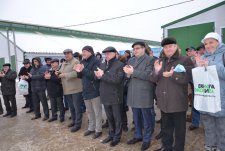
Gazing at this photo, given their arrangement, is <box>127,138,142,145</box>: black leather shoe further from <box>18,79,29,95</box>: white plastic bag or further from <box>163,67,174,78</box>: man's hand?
<box>18,79,29,95</box>: white plastic bag

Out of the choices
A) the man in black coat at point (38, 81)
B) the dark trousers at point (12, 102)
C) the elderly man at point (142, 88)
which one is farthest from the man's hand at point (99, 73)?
the dark trousers at point (12, 102)

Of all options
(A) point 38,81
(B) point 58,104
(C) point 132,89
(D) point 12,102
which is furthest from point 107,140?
(D) point 12,102

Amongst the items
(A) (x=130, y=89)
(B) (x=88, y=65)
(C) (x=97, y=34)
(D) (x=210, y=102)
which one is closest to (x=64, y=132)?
(B) (x=88, y=65)

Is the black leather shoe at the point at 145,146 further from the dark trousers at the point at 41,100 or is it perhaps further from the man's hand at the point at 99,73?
the dark trousers at the point at 41,100

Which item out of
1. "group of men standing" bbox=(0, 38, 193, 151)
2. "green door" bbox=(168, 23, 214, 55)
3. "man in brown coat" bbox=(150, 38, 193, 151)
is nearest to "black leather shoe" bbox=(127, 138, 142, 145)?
"group of men standing" bbox=(0, 38, 193, 151)

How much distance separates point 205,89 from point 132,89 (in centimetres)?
142

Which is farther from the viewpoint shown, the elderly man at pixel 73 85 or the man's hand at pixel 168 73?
the elderly man at pixel 73 85

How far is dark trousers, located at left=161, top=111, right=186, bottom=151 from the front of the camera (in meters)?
3.49

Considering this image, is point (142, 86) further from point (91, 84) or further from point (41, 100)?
point (41, 100)

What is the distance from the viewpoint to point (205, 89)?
319 cm

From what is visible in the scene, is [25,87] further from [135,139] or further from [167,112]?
Result: [167,112]

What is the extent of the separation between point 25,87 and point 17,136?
2149 mm

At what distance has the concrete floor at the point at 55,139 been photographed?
4379mm

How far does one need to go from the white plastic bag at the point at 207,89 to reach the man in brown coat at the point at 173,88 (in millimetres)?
179
